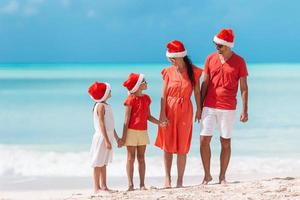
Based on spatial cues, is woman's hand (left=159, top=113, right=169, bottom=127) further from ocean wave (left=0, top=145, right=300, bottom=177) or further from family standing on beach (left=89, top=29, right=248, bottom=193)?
ocean wave (left=0, top=145, right=300, bottom=177)

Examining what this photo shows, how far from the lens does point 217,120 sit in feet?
23.6

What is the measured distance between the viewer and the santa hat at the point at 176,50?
279 inches

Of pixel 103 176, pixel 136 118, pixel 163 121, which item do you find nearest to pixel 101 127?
pixel 136 118

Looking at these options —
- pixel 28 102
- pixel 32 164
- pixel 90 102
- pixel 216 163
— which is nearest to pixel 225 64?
pixel 216 163

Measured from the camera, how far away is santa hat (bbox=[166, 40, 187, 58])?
7.10 meters

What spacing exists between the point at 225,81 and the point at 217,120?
38cm

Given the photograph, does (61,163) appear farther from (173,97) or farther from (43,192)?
(173,97)

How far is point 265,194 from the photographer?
6.55 meters

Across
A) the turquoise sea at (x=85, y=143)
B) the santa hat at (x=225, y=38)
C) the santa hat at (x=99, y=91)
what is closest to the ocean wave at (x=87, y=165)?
the turquoise sea at (x=85, y=143)

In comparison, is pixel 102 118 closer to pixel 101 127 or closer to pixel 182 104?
pixel 101 127

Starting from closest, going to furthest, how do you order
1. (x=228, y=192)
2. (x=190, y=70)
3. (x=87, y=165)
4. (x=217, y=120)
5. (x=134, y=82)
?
1. (x=228, y=192)
2. (x=134, y=82)
3. (x=190, y=70)
4. (x=217, y=120)
5. (x=87, y=165)

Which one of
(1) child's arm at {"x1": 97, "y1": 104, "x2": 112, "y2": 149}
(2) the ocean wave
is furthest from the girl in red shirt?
(2) the ocean wave

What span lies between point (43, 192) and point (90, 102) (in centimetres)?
1563

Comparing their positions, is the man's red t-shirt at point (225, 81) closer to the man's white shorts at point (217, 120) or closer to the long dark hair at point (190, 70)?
the man's white shorts at point (217, 120)
